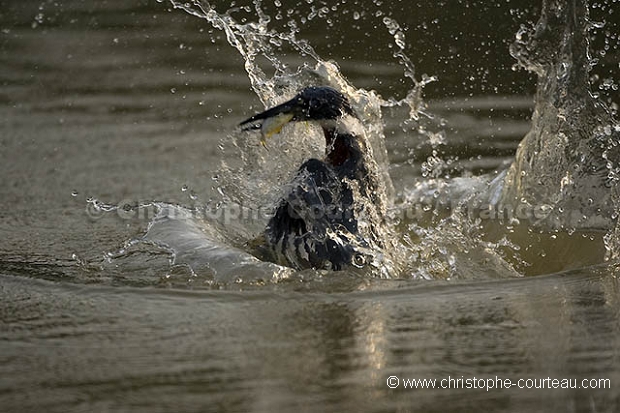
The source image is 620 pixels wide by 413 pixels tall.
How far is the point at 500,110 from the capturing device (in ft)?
20.5

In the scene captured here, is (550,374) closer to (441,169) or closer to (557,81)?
(557,81)

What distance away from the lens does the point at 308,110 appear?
3.83 m

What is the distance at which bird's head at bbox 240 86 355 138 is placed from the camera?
3824 millimetres

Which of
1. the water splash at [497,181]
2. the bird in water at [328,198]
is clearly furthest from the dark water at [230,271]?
the bird in water at [328,198]

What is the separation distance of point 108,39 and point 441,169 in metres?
2.99

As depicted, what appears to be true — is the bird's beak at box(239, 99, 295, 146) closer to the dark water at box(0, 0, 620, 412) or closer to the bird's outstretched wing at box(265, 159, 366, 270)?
the bird's outstretched wing at box(265, 159, 366, 270)

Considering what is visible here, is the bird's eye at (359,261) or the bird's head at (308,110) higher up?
the bird's head at (308,110)

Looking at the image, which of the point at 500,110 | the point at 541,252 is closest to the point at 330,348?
the point at 541,252

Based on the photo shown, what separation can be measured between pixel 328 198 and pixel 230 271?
18.4 inches

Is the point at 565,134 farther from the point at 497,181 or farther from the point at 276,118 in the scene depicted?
the point at 276,118

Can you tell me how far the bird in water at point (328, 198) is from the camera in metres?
3.76

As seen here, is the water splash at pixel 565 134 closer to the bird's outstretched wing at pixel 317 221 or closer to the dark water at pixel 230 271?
the dark water at pixel 230 271

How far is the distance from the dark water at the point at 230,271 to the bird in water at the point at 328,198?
9.1 inches

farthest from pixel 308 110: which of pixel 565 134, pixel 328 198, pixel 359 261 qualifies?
pixel 565 134
